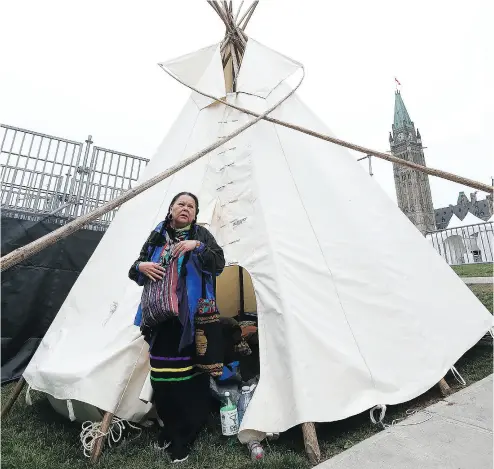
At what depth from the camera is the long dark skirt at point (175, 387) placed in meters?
1.90

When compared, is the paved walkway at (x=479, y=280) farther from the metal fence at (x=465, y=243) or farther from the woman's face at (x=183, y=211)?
the woman's face at (x=183, y=211)

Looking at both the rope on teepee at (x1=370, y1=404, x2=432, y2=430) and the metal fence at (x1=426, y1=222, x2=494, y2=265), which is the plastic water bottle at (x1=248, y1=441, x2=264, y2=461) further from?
the metal fence at (x1=426, y1=222, x2=494, y2=265)

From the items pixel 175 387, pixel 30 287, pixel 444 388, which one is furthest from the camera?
pixel 30 287

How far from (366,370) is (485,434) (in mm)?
672

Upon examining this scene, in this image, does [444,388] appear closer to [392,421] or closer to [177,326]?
[392,421]

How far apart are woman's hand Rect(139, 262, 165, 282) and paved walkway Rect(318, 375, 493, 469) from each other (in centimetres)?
131

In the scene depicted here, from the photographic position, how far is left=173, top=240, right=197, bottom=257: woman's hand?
6.17 feet

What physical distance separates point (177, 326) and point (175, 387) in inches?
13.6

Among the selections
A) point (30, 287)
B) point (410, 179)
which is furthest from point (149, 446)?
point (410, 179)

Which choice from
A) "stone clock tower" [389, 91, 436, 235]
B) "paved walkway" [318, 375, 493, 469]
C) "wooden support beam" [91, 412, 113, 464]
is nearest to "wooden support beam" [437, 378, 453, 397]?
"paved walkway" [318, 375, 493, 469]

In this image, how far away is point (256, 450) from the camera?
71.9 inches

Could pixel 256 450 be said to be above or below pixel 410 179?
below

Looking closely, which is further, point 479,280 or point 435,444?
point 479,280

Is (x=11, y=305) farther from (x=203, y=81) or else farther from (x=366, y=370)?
(x=366, y=370)
